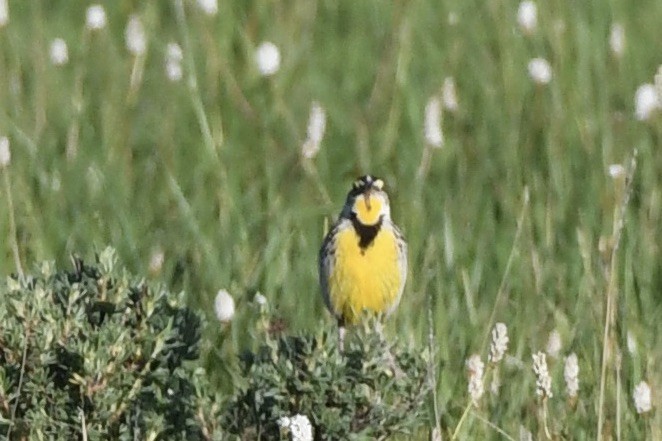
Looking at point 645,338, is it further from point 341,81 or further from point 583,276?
point 341,81

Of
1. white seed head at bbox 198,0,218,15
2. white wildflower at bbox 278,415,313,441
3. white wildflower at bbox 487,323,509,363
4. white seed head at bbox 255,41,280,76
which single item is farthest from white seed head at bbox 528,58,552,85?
white wildflower at bbox 278,415,313,441

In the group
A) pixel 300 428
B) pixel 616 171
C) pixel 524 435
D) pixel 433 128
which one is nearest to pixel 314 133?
pixel 433 128

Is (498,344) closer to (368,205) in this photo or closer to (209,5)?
(368,205)

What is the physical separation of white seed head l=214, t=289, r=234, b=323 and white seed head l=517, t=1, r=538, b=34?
6.86 ft

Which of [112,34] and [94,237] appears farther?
[112,34]

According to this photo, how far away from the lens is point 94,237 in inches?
229

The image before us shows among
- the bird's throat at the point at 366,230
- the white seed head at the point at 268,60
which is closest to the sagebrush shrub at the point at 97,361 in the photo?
the bird's throat at the point at 366,230

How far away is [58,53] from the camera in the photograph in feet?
22.5

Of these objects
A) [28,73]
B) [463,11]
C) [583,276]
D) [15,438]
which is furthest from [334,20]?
[15,438]

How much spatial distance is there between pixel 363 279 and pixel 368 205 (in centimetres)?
20

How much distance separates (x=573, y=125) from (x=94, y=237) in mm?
1600

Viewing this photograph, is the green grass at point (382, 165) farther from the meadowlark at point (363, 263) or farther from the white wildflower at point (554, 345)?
the meadowlark at point (363, 263)

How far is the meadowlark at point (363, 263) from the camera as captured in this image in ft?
15.4

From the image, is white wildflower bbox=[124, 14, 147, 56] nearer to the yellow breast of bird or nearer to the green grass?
the green grass
